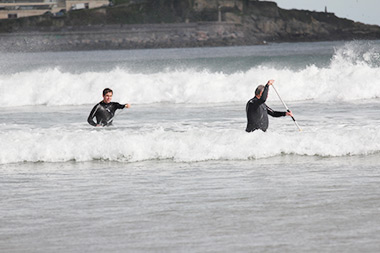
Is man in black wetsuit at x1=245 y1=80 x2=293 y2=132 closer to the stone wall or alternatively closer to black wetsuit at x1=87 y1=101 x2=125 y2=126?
black wetsuit at x1=87 y1=101 x2=125 y2=126

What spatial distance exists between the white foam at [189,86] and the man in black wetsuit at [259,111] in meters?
11.1

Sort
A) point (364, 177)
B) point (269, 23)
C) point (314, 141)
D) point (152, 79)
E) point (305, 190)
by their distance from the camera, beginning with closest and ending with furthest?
point (305, 190) < point (364, 177) < point (314, 141) < point (152, 79) < point (269, 23)

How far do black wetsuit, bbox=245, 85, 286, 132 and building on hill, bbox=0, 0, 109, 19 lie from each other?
598 feet

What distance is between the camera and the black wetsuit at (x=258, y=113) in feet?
36.0

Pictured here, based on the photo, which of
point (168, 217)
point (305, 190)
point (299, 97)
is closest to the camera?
point (168, 217)

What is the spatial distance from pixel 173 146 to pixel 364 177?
3294mm

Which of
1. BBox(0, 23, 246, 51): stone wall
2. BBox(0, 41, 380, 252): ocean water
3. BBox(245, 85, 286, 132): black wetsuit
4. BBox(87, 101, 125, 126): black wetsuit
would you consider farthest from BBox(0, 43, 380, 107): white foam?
BBox(0, 23, 246, 51): stone wall

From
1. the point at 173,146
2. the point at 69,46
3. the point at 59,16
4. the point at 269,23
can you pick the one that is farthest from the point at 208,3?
the point at 173,146

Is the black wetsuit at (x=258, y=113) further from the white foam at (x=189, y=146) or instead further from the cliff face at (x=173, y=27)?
the cliff face at (x=173, y=27)

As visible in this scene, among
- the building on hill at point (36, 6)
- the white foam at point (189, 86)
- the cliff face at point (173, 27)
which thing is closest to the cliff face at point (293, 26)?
the cliff face at point (173, 27)

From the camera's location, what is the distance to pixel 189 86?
83.1 feet

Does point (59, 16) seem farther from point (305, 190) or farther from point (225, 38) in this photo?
point (305, 190)

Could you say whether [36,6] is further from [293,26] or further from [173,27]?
[293,26]

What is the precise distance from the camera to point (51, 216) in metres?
7.49
